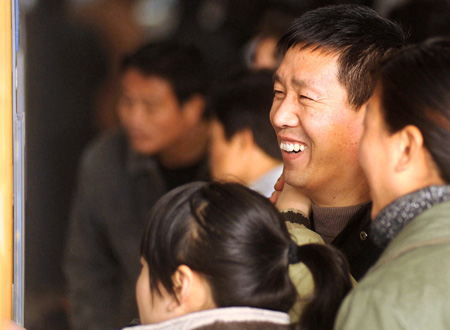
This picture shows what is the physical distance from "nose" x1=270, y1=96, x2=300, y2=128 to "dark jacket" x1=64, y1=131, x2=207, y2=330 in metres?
1.32

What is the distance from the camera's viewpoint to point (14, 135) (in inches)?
47.8

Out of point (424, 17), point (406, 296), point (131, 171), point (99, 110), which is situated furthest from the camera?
point (99, 110)

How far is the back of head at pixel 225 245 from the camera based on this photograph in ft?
3.85

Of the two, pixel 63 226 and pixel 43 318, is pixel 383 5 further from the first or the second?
pixel 43 318

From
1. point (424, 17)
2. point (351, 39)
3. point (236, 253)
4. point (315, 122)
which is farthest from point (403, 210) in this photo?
point (424, 17)

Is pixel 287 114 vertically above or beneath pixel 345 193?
above

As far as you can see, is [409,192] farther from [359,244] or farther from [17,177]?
[17,177]

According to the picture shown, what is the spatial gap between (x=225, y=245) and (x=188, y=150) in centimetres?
183

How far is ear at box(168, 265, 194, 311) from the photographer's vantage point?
46.4 inches

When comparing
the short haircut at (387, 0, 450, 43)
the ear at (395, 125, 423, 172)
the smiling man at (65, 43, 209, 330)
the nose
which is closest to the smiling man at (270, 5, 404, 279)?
the nose

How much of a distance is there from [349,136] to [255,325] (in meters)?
0.63

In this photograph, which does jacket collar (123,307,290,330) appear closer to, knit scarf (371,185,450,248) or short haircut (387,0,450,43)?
knit scarf (371,185,450,248)

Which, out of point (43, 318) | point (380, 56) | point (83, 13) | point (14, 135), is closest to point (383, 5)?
point (83, 13)

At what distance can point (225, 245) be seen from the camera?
3.85 ft
